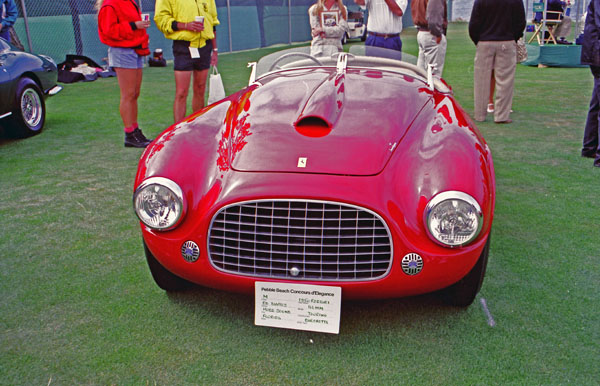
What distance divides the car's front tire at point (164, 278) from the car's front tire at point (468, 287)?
1.34 metres

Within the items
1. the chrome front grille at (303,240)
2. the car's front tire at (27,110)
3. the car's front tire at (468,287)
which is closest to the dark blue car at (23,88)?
the car's front tire at (27,110)

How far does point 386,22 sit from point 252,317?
16.7ft

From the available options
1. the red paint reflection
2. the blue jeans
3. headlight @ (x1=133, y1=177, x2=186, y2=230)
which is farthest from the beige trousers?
headlight @ (x1=133, y1=177, x2=186, y2=230)

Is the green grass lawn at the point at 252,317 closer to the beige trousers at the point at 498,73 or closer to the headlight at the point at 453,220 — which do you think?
the headlight at the point at 453,220

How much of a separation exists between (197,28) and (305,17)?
18670mm

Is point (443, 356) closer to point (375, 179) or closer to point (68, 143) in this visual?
point (375, 179)

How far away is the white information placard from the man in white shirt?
506 centimetres

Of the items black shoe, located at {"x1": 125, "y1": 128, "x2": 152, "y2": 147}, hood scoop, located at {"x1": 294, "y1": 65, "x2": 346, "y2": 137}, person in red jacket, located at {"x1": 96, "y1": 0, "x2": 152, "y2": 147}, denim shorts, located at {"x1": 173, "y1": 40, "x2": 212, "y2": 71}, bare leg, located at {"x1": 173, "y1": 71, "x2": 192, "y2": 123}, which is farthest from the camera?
black shoe, located at {"x1": 125, "y1": 128, "x2": 152, "y2": 147}

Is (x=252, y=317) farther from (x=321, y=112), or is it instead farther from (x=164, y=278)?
(x=321, y=112)

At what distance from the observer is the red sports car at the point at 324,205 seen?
2.48 metres

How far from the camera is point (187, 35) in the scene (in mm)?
6004

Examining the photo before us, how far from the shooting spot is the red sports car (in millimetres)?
2482

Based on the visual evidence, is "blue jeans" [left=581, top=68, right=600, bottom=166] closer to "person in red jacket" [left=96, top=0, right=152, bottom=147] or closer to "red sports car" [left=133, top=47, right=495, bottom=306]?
"red sports car" [left=133, top=47, right=495, bottom=306]

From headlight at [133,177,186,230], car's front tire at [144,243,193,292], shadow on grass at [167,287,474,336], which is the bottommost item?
shadow on grass at [167,287,474,336]
